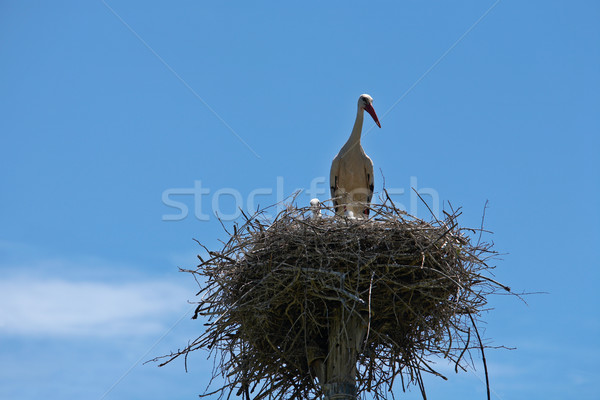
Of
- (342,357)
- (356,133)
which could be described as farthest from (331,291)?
(356,133)

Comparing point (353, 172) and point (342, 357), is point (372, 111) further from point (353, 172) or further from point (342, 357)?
point (342, 357)

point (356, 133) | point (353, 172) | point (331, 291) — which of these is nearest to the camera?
point (331, 291)

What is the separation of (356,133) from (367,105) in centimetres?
40

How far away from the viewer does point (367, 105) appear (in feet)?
35.9

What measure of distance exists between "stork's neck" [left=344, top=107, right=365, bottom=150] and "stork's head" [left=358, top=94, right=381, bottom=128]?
0.18 feet

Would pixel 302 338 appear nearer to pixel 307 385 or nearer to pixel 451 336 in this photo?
pixel 307 385

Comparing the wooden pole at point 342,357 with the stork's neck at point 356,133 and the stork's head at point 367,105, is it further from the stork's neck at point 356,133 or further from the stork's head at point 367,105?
the stork's head at point 367,105

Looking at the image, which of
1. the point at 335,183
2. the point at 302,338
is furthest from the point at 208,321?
the point at 335,183

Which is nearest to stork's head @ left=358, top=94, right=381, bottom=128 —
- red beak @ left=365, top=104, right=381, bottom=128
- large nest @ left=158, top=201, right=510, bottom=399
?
red beak @ left=365, top=104, right=381, bottom=128

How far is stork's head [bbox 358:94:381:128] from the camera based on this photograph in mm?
10898

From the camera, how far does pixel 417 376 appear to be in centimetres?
764

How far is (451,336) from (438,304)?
312 mm

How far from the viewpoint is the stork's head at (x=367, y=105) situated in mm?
10898

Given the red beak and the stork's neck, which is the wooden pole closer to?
the stork's neck
